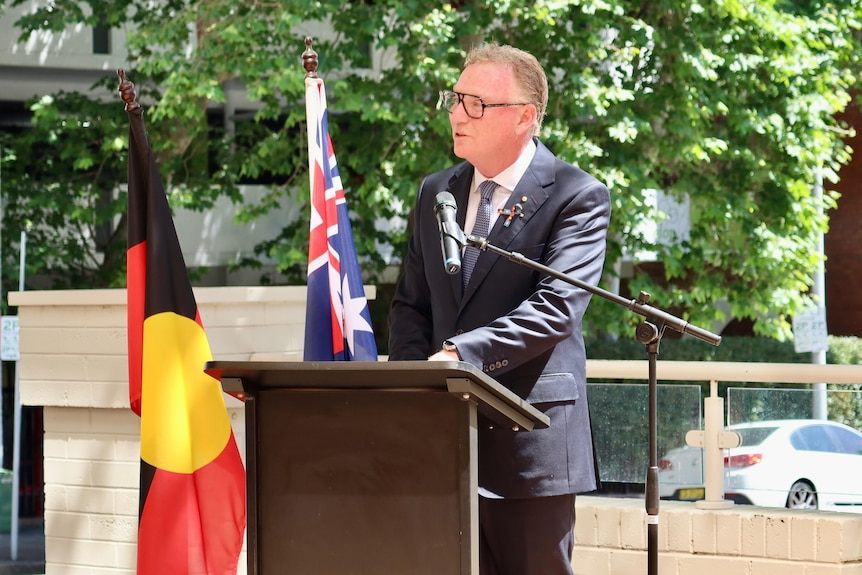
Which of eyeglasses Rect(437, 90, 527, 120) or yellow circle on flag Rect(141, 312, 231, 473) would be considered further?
yellow circle on flag Rect(141, 312, 231, 473)

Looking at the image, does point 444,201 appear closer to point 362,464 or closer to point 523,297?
point 523,297

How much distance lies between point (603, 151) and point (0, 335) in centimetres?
628

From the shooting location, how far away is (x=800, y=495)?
193 inches

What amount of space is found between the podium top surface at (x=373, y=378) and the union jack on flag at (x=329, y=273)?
134 cm

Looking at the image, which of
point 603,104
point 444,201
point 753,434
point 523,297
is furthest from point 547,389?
point 603,104

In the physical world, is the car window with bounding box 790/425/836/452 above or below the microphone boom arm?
below

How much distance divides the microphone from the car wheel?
257 cm

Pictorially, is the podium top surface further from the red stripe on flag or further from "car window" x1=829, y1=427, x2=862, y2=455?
"car window" x1=829, y1=427, x2=862, y2=455

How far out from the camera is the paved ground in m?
10.1

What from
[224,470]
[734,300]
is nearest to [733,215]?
[734,300]

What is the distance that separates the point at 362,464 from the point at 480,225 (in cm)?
86

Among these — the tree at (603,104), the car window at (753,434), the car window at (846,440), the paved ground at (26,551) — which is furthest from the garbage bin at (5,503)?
the car window at (846,440)

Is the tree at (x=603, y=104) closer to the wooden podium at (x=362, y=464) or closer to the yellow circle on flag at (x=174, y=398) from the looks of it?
the yellow circle on flag at (x=174, y=398)

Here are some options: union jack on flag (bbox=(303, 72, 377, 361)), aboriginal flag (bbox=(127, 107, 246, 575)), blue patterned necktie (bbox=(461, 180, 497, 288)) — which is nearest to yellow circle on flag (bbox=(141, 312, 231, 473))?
aboriginal flag (bbox=(127, 107, 246, 575))
